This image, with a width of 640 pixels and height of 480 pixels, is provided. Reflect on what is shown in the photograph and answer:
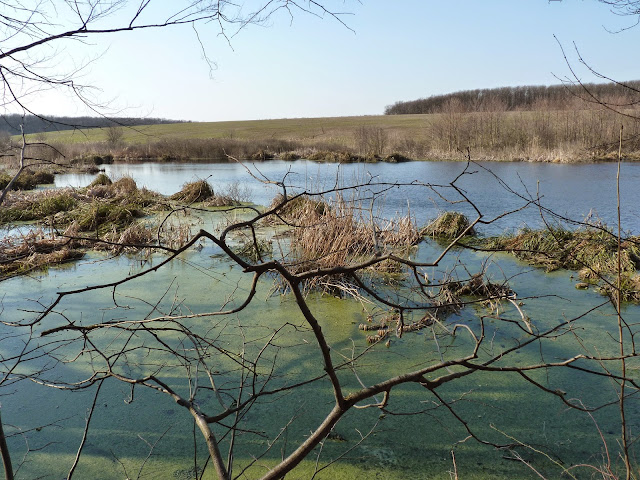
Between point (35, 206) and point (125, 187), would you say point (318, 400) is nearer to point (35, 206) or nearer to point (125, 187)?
point (35, 206)

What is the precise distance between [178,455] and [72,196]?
7.78 meters

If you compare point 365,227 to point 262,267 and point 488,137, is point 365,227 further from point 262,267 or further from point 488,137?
point 488,137

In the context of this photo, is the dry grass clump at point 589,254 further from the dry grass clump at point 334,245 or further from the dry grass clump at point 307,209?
the dry grass clump at point 307,209

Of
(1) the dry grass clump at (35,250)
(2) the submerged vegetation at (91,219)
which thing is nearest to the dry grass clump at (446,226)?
(2) the submerged vegetation at (91,219)

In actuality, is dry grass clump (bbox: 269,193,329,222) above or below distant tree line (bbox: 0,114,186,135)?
below

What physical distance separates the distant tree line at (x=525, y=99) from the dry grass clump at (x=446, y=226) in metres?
1.94

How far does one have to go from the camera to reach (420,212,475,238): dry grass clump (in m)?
6.59

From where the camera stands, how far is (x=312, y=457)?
7.11 ft

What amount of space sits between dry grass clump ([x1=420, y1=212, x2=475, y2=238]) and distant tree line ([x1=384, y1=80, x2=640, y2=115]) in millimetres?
1941

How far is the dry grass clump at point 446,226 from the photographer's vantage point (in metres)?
6.59

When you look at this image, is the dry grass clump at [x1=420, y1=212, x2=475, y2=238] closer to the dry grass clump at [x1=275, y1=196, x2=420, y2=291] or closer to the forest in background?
the dry grass clump at [x1=275, y1=196, x2=420, y2=291]

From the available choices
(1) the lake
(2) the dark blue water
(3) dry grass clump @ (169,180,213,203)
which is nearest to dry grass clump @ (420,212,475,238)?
(2) the dark blue water

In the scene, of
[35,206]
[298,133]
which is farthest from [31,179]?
[298,133]

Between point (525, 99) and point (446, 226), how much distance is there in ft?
100
